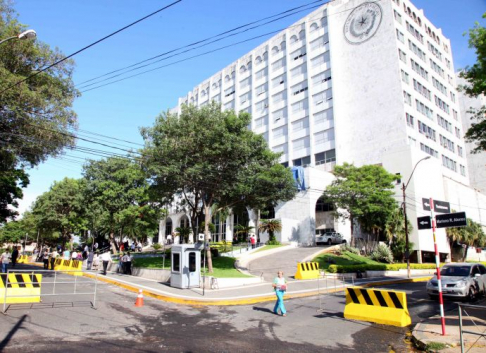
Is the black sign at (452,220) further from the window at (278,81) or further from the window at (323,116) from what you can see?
the window at (278,81)

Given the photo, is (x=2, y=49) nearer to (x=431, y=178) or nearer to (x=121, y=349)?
(x=121, y=349)

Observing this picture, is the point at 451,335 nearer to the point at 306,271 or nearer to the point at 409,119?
the point at 306,271

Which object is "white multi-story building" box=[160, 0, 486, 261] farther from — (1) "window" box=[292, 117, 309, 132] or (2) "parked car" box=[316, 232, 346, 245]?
(2) "parked car" box=[316, 232, 346, 245]

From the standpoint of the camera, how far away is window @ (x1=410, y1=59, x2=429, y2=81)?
51612mm

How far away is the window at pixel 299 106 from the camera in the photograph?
55641mm

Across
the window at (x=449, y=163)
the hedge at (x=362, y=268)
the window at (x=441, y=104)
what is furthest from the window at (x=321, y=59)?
the hedge at (x=362, y=268)

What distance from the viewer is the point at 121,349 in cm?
702

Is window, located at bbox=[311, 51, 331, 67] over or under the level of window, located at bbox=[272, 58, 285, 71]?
under

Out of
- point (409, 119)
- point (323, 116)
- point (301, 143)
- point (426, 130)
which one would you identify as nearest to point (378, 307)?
point (409, 119)

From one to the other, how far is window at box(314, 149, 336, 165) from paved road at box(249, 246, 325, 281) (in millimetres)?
20638

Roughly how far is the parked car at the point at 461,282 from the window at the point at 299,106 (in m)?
42.9

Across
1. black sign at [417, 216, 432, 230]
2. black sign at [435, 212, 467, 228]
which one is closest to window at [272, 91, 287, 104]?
black sign at [417, 216, 432, 230]

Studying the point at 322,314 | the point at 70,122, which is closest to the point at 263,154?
the point at 70,122

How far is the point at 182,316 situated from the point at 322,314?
4593mm
